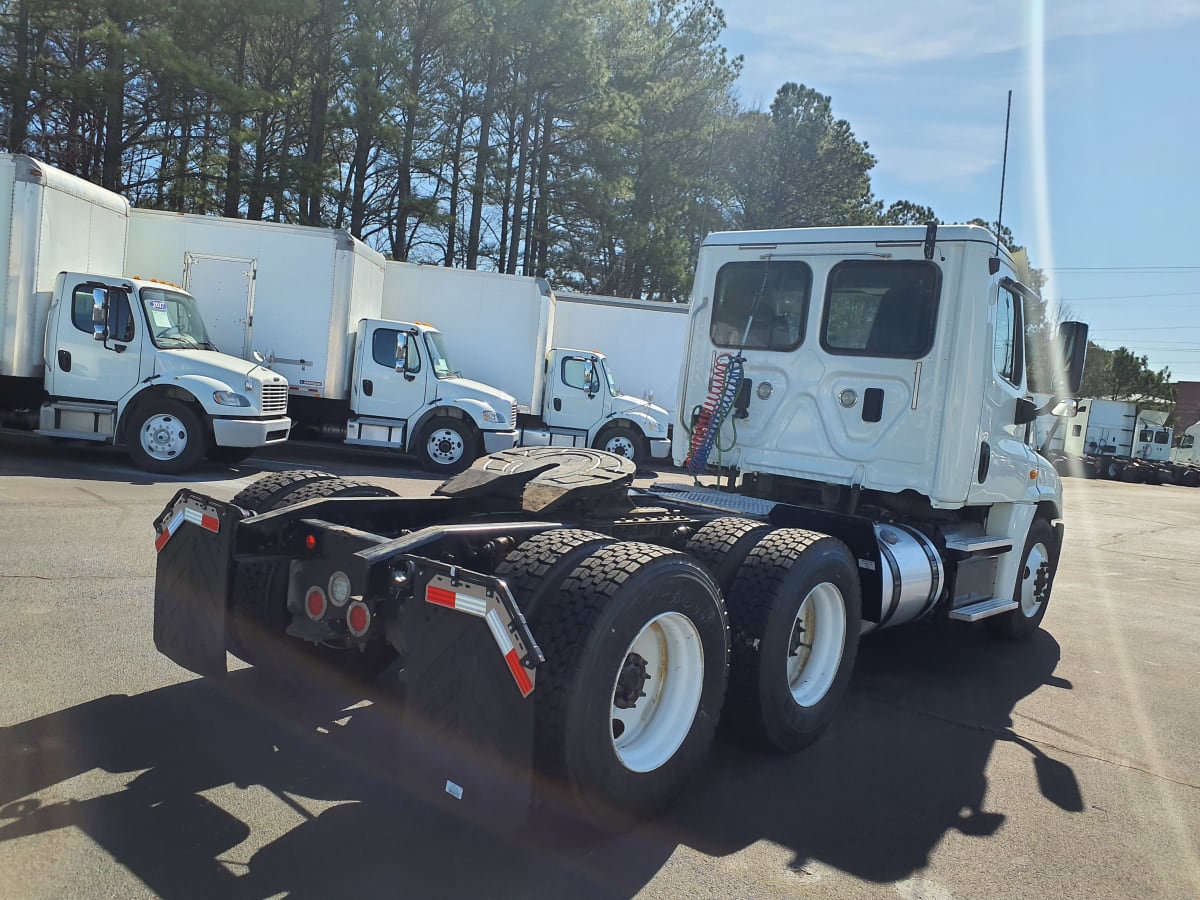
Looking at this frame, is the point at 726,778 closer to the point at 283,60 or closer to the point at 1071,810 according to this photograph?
the point at 1071,810

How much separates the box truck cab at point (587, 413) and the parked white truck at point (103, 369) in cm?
655

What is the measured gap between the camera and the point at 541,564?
3.37 m

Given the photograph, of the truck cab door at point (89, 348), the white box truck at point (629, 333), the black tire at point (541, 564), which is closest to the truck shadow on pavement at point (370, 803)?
the black tire at point (541, 564)

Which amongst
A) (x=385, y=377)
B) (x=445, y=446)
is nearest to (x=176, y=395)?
(x=385, y=377)

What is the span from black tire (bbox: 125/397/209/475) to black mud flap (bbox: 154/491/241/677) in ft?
27.4

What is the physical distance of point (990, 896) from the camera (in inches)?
126

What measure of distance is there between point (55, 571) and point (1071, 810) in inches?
255

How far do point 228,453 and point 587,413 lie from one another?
710 centimetres

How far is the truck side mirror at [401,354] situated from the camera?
14992mm

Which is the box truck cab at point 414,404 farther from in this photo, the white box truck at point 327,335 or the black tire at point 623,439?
the black tire at point 623,439

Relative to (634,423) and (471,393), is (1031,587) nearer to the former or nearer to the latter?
(471,393)

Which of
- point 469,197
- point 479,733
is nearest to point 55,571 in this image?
point 479,733

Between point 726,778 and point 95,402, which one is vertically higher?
point 95,402

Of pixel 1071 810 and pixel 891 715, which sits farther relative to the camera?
pixel 891 715
